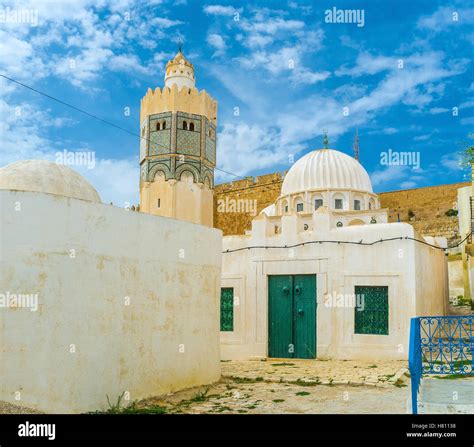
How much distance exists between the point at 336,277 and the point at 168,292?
6081 millimetres

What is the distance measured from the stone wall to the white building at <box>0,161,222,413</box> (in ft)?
94.7

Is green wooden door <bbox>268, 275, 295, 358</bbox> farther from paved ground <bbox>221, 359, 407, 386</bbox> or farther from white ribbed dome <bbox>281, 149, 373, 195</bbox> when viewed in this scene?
white ribbed dome <bbox>281, 149, 373, 195</bbox>

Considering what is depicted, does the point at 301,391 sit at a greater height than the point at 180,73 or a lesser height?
lesser

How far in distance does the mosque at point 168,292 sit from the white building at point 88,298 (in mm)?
17

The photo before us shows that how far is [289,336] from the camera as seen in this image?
13.8 m

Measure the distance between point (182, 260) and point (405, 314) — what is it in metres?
6.15

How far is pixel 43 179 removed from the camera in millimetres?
8484

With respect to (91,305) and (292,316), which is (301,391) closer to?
(91,305)

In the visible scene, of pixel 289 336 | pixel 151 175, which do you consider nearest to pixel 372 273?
pixel 289 336

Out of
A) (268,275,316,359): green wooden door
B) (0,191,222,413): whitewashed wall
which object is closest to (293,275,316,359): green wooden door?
(268,275,316,359): green wooden door

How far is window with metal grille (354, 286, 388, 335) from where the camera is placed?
12.8 m

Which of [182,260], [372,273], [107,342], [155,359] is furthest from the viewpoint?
[372,273]

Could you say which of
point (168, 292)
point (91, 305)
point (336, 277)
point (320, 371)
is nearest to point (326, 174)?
point (336, 277)

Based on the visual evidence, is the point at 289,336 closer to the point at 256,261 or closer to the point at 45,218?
the point at 256,261
